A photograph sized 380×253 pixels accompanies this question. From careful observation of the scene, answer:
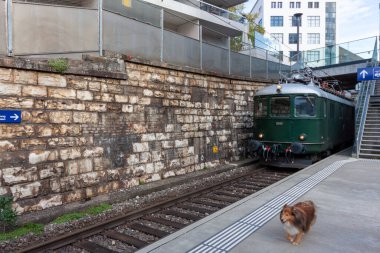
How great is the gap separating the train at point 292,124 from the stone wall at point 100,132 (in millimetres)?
1724

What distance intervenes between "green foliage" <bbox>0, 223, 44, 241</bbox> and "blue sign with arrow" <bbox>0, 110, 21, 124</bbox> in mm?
1854

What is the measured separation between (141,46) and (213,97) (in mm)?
3756

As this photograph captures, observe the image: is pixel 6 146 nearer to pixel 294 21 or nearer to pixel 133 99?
pixel 133 99

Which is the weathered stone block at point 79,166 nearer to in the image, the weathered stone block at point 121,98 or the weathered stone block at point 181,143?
the weathered stone block at point 121,98

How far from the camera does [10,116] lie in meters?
5.76

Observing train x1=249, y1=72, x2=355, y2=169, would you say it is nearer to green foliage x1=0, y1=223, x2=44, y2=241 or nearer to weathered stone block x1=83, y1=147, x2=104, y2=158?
weathered stone block x1=83, y1=147, x2=104, y2=158

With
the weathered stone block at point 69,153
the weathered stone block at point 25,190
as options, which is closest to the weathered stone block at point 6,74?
the weathered stone block at point 69,153

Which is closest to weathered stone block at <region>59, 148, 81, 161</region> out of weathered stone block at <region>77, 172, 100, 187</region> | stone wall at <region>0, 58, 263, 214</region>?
stone wall at <region>0, 58, 263, 214</region>

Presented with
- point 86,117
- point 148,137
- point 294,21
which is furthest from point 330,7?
point 86,117

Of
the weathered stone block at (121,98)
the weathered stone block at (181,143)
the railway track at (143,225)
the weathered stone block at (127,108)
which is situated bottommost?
the railway track at (143,225)

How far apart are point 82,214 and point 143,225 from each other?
142 centimetres

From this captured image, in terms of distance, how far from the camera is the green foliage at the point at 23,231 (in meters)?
5.21

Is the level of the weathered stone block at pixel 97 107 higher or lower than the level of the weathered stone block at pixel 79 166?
higher

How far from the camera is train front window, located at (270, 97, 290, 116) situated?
1150 cm
